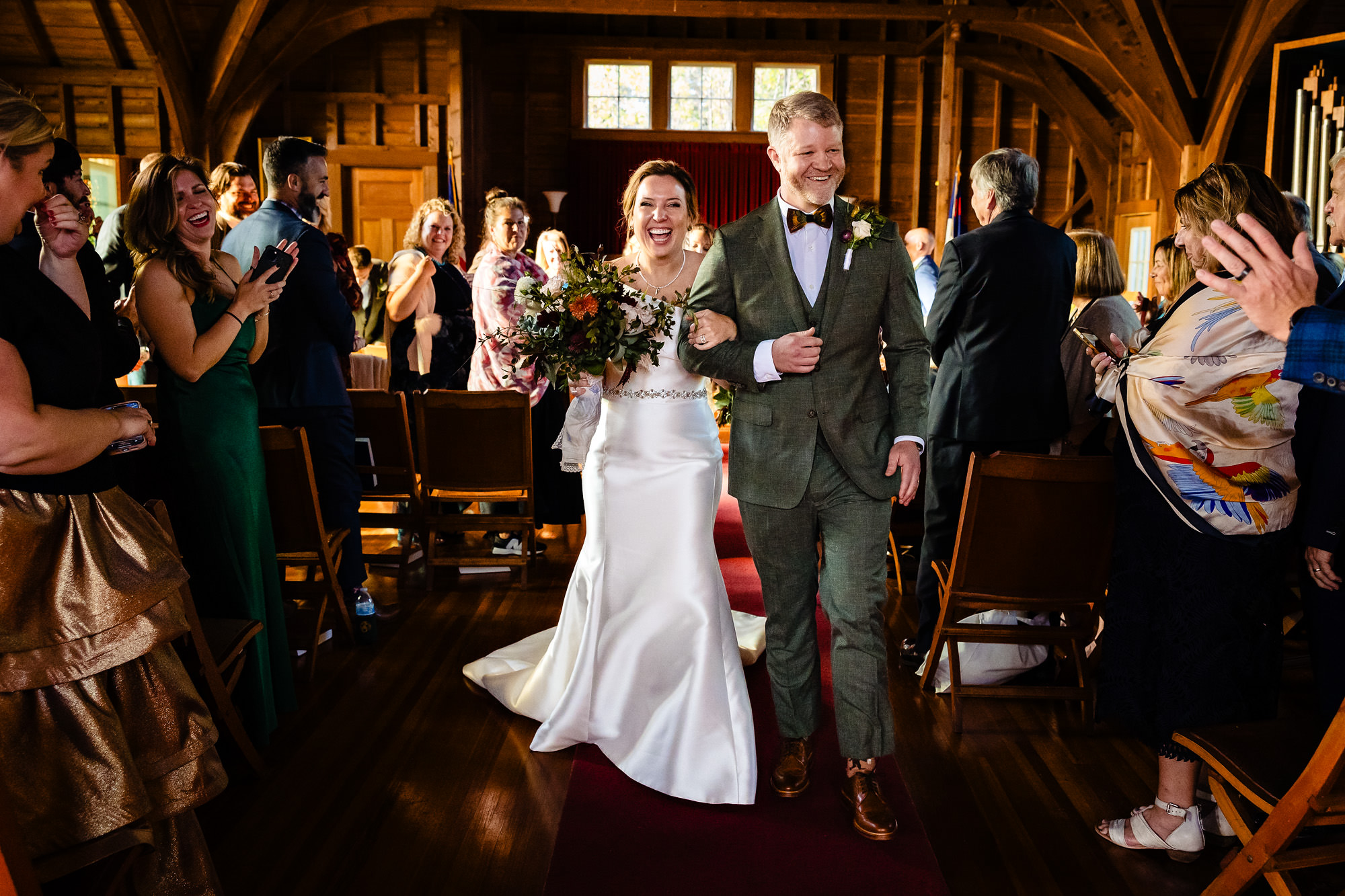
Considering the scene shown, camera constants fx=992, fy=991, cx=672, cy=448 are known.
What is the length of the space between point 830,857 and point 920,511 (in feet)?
8.19

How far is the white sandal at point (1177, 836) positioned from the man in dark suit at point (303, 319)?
10.4 feet

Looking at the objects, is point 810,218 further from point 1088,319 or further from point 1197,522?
point 1088,319

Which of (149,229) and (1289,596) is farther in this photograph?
(1289,596)

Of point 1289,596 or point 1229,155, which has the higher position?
point 1229,155

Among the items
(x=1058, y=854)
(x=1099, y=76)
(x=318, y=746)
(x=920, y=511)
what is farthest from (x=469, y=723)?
(x=1099, y=76)

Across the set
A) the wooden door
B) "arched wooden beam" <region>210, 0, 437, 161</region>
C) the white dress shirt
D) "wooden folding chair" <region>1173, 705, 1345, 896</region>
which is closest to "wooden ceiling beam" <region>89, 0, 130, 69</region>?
"arched wooden beam" <region>210, 0, 437, 161</region>

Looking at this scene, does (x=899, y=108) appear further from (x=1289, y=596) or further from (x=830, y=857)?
(x=830, y=857)

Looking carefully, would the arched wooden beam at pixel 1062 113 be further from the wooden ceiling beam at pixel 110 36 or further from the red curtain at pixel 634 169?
the wooden ceiling beam at pixel 110 36

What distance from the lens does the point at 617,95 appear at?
15.0 m

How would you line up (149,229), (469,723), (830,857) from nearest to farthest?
1. (830,857)
2. (149,229)
3. (469,723)

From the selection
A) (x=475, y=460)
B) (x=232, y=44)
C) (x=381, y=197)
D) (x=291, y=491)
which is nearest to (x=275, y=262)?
(x=291, y=491)

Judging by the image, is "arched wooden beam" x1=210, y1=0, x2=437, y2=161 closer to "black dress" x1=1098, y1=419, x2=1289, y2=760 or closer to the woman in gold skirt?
the woman in gold skirt

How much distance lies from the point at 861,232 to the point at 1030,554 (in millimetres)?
1370

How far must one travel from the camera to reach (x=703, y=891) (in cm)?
248
